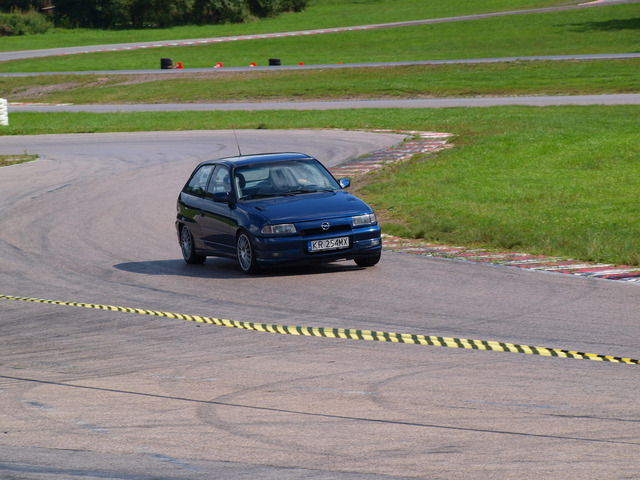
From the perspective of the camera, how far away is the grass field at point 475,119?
52.7ft

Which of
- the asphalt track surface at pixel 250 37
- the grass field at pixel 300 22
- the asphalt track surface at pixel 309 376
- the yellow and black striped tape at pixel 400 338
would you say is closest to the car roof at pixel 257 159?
the asphalt track surface at pixel 309 376

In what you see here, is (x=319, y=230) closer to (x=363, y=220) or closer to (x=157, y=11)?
(x=363, y=220)

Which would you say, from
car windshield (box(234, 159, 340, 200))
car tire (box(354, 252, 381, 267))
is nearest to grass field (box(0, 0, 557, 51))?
car windshield (box(234, 159, 340, 200))

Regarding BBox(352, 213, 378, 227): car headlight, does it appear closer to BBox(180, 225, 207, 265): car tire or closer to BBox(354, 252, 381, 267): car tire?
BBox(354, 252, 381, 267): car tire

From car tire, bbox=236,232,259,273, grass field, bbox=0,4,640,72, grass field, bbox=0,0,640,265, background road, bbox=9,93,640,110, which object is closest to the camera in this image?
car tire, bbox=236,232,259,273

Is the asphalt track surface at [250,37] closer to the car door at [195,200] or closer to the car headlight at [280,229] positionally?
the car door at [195,200]

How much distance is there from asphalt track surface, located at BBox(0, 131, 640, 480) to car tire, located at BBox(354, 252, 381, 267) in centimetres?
13

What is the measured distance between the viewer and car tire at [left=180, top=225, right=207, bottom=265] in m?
14.3

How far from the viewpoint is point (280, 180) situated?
13.7m

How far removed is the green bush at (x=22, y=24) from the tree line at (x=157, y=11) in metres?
2.25

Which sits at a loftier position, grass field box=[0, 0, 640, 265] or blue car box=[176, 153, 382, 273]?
blue car box=[176, 153, 382, 273]

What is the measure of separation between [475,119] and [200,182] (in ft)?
63.1

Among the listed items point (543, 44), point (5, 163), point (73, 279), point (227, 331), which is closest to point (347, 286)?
point (227, 331)

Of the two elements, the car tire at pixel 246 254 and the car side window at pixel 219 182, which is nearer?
the car tire at pixel 246 254
